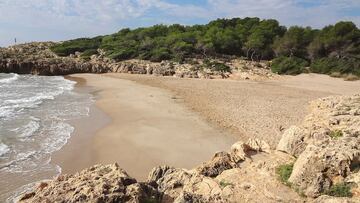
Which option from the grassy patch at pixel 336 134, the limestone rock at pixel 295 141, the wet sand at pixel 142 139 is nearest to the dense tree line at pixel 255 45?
the wet sand at pixel 142 139

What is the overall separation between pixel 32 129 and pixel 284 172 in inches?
592

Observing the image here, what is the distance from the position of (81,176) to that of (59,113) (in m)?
17.6

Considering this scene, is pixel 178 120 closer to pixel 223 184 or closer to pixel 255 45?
pixel 223 184

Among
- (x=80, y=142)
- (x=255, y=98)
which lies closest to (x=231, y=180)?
(x=80, y=142)

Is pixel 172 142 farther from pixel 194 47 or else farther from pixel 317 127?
pixel 194 47

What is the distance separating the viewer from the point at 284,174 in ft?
29.4

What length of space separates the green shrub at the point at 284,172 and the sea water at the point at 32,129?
317 inches

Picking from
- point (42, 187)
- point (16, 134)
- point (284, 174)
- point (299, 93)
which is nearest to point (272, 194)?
point (284, 174)

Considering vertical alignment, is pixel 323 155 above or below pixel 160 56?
below

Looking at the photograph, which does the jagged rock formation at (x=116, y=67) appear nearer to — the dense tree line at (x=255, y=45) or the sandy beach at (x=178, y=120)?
the dense tree line at (x=255, y=45)

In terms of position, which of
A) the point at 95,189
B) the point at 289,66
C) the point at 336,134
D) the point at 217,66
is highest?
the point at 289,66

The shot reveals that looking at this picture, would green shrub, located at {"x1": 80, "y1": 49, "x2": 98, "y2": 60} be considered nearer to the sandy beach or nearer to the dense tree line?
the dense tree line

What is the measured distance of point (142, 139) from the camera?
18.9 metres

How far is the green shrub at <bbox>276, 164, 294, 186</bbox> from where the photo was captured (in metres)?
8.83
